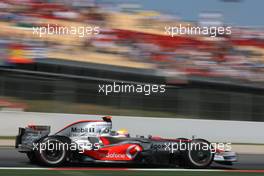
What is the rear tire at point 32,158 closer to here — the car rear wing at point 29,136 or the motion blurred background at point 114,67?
the car rear wing at point 29,136

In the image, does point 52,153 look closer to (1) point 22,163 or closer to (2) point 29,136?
(2) point 29,136

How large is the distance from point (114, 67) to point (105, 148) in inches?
335

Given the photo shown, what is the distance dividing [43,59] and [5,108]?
200 centimetres

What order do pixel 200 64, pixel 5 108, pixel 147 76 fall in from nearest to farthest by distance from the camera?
1. pixel 5 108
2. pixel 147 76
3. pixel 200 64

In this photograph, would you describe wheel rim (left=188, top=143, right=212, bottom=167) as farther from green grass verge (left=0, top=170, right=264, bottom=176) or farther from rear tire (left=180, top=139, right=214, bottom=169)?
green grass verge (left=0, top=170, right=264, bottom=176)

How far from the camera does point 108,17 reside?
795 inches

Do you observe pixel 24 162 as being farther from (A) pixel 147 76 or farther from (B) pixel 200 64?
(B) pixel 200 64

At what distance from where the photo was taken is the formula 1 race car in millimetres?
8688

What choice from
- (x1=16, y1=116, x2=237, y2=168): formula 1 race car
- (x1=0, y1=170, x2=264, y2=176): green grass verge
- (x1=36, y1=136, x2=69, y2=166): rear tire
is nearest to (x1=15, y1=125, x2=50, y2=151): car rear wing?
(x1=16, y1=116, x2=237, y2=168): formula 1 race car

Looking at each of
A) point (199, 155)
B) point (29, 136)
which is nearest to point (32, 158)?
point (29, 136)

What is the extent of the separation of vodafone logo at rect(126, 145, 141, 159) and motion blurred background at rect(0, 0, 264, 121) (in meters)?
7.82

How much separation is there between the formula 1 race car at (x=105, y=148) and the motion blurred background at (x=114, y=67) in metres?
7.32

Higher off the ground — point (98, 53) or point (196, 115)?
point (98, 53)

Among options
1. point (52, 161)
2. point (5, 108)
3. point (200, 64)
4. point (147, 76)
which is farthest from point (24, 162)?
point (200, 64)
